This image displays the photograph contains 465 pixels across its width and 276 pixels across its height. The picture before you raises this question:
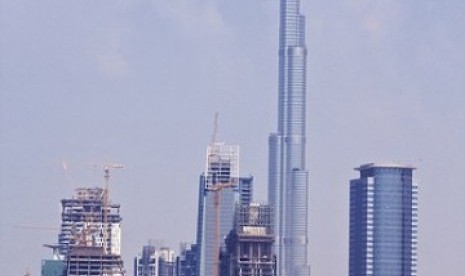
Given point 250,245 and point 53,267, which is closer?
point 250,245

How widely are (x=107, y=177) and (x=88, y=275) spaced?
12.9 meters

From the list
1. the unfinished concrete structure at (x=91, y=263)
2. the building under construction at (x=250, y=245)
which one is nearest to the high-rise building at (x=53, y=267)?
the unfinished concrete structure at (x=91, y=263)

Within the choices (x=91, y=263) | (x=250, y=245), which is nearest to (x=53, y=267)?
(x=91, y=263)

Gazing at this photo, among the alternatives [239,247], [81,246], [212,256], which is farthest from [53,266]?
[239,247]

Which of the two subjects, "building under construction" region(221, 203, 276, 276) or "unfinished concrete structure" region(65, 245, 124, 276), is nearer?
"building under construction" region(221, 203, 276, 276)

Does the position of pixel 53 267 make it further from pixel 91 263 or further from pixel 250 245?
pixel 250 245

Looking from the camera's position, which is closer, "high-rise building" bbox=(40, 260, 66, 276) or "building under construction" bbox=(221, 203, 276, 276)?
"building under construction" bbox=(221, 203, 276, 276)

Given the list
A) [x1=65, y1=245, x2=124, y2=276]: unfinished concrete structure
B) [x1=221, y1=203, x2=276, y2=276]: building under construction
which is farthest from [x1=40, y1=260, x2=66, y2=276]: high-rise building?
[x1=221, y1=203, x2=276, y2=276]: building under construction

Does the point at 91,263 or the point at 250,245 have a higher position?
the point at 250,245

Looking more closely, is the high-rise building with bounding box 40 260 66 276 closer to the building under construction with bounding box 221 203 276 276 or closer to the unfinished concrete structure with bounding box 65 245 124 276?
the unfinished concrete structure with bounding box 65 245 124 276

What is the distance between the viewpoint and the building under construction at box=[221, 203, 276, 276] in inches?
6314

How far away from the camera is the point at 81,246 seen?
188m

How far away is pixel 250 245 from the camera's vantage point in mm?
162375

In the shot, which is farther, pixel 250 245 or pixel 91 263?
pixel 91 263
